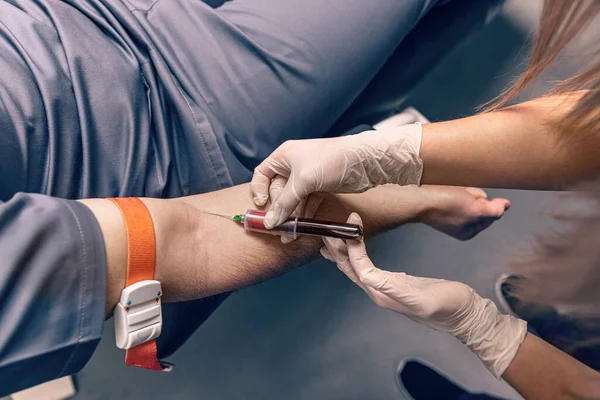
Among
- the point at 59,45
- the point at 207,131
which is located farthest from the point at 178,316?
the point at 59,45

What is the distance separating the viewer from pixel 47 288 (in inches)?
22.5

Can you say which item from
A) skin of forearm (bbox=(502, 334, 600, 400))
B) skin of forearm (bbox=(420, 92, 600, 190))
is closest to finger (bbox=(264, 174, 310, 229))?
skin of forearm (bbox=(420, 92, 600, 190))

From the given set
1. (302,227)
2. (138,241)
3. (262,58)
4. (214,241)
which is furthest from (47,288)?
(262,58)

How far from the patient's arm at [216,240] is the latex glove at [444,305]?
0.08 m

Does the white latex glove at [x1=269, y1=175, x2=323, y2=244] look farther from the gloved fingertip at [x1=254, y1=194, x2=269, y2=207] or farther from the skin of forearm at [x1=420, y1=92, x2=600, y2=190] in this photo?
the skin of forearm at [x1=420, y1=92, x2=600, y2=190]

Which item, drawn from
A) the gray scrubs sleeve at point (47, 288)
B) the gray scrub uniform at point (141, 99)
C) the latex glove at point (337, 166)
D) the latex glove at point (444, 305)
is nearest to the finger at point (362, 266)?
the latex glove at point (444, 305)

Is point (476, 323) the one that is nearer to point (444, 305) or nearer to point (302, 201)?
point (444, 305)

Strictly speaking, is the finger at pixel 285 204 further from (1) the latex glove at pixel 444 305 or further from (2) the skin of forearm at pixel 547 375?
(2) the skin of forearm at pixel 547 375

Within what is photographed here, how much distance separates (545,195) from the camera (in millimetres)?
960

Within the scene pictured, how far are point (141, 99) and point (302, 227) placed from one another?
352 mm

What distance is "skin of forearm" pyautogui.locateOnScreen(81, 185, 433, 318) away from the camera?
0.64 metres

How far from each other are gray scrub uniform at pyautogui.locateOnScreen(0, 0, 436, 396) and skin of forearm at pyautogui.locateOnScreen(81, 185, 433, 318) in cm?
3

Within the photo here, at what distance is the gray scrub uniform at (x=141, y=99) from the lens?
1.97 ft

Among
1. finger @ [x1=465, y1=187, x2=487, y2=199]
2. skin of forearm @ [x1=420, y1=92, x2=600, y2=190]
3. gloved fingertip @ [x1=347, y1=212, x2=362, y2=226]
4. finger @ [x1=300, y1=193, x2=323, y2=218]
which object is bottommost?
finger @ [x1=465, y1=187, x2=487, y2=199]
